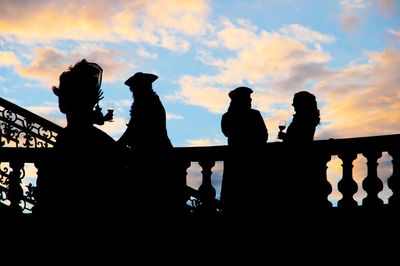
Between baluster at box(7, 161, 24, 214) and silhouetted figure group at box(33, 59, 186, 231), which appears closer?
silhouetted figure group at box(33, 59, 186, 231)

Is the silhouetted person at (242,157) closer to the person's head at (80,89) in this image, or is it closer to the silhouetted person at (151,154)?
the silhouetted person at (151,154)

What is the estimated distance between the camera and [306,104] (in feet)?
31.0

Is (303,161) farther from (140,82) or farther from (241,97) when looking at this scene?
(140,82)

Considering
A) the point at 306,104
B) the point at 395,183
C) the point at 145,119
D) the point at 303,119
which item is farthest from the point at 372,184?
the point at 145,119

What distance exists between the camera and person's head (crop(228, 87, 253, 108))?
9.52m

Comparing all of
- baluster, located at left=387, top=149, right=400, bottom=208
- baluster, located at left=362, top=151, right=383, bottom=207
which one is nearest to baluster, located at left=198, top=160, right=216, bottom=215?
baluster, located at left=362, top=151, right=383, bottom=207

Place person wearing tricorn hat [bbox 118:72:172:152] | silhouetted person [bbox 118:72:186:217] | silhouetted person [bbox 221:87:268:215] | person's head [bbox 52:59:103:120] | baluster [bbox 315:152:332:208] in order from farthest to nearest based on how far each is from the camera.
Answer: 1. silhouetted person [bbox 221:87:268:215]
2. person wearing tricorn hat [bbox 118:72:172:152]
3. baluster [bbox 315:152:332:208]
4. silhouetted person [bbox 118:72:186:217]
5. person's head [bbox 52:59:103:120]

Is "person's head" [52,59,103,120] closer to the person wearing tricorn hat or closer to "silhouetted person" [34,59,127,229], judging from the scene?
"silhouetted person" [34,59,127,229]

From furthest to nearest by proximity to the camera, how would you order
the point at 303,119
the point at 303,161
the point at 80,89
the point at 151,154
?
the point at 303,119
the point at 303,161
the point at 151,154
the point at 80,89

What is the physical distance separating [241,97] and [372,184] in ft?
7.56

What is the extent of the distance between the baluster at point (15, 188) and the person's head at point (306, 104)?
4.10m

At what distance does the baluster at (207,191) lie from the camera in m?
9.09

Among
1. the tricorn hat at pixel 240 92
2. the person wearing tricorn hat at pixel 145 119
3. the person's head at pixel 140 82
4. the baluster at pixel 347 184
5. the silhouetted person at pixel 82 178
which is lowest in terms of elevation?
the silhouetted person at pixel 82 178

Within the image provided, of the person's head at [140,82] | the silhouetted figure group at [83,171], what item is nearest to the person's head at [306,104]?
the person's head at [140,82]
